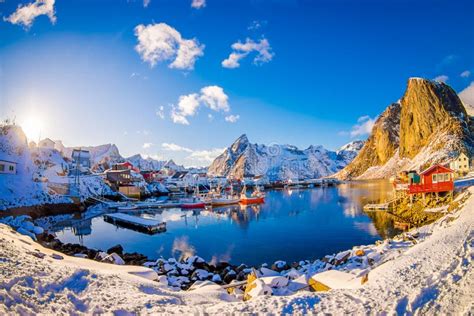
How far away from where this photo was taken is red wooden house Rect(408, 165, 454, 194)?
80.1ft

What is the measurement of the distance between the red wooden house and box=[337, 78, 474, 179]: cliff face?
68.5m

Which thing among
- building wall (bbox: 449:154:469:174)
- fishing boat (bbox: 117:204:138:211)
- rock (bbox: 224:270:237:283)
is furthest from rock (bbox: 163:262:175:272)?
A: building wall (bbox: 449:154:469:174)

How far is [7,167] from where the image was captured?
108 feet

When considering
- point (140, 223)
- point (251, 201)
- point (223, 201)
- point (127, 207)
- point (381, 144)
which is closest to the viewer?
point (140, 223)

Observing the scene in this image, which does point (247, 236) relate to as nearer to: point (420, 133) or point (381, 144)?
point (420, 133)

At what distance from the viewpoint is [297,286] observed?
31.9 feet

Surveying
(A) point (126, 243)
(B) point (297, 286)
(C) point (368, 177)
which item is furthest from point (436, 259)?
(C) point (368, 177)

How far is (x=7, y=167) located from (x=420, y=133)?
465ft

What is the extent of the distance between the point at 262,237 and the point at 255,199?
30633 millimetres

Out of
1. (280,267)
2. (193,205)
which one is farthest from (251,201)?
(280,267)

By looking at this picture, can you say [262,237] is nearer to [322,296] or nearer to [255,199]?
[322,296]

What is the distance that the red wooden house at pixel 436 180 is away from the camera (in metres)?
24.4

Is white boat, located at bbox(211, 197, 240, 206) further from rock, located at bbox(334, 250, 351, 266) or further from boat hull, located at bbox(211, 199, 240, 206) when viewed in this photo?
rock, located at bbox(334, 250, 351, 266)

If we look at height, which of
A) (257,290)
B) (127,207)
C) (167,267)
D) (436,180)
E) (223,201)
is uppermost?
(436,180)
